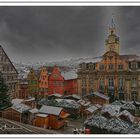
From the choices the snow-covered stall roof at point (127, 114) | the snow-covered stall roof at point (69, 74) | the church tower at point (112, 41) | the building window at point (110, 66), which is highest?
the church tower at point (112, 41)

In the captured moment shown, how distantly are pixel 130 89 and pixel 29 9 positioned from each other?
2.03 metres

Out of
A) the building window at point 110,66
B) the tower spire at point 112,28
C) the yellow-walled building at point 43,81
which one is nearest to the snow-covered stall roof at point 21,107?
the yellow-walled building at point 43,81

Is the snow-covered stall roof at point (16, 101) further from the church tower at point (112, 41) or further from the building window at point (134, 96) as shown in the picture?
the building window at point (134, 96)

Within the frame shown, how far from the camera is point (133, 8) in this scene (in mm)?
4273

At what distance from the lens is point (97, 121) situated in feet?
13.5

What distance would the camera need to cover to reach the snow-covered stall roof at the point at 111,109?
166 inches

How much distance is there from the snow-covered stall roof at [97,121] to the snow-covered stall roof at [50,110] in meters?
0.46

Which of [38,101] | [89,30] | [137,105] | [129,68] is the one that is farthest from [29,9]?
[137,105]

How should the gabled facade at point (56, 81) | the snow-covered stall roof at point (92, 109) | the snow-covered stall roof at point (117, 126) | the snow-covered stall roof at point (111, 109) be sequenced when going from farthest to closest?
the gabled facade at point (56, 81) → the snow-covered stall roof at point (92, 109) → the snow-covered stall roof at point (111, 109) → the snow-covered stall roof at point (117, 126)

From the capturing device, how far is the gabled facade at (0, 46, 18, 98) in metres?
4.48

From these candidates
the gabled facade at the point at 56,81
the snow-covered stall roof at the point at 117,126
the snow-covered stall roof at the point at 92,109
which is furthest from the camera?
the gabled facade at the point at 56,81

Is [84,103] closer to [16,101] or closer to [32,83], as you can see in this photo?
[32,83]

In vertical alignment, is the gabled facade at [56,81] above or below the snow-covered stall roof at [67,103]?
above

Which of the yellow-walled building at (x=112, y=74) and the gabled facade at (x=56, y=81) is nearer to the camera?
the yellow-walled building at (x=112, y=74)
